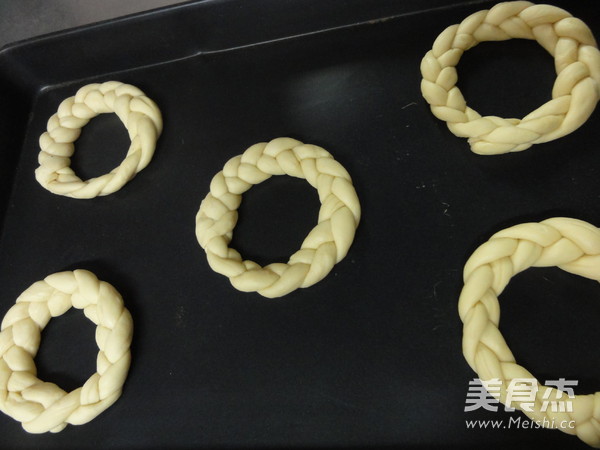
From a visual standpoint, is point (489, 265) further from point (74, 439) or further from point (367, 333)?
point (74, 439)

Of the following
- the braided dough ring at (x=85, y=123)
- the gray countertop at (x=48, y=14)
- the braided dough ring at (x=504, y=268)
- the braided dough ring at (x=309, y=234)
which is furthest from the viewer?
the gray countertop at (x=48, y=14)

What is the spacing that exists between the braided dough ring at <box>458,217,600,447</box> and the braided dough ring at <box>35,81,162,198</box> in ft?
1.91

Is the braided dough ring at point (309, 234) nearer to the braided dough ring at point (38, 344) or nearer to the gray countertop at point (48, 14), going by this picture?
the braided dough ring at point (38, 344)

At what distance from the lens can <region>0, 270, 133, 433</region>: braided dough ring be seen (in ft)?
2.52

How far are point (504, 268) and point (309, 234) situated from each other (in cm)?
28

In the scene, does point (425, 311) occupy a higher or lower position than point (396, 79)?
lower

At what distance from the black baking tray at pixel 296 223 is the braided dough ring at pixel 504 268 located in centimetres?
4

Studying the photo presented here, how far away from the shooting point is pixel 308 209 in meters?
0.85

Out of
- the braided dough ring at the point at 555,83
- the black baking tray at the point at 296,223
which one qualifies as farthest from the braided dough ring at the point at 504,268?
the braided dough ring at the point at 555,83

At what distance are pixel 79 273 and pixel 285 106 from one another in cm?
45

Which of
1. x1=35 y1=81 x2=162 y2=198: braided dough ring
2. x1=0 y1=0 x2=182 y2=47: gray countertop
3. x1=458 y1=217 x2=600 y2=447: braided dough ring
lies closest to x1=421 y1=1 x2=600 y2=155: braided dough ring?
x1=458 y1=217 x2=600 y2=447: braided dough ring

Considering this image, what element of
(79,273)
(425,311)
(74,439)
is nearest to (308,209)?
(425,311)

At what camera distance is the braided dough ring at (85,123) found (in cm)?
92

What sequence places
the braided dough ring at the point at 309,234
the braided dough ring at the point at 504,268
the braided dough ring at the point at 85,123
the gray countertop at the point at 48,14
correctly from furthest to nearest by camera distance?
the gray countertop at the point at 48,14 < the braided dough ring at the point at 85,123 < the braided dough ring at the point at 309,234 < the braided dough ring at the point at 504,268
